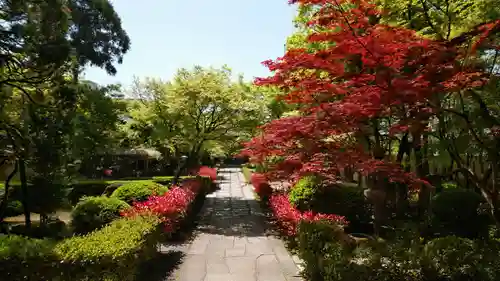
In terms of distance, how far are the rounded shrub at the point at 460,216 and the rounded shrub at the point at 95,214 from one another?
8.84 metres

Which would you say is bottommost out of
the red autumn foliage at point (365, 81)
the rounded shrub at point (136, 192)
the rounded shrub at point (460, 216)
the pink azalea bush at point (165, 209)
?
the rounded shrub at point (460, 216)

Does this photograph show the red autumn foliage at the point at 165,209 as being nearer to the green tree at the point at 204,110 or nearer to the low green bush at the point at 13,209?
the green tree at the point at 204,110

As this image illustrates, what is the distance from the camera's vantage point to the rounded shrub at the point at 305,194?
426 inches

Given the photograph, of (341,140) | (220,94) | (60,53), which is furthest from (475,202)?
(60,53)

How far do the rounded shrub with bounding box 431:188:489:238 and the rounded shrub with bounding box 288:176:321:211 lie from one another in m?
3.50

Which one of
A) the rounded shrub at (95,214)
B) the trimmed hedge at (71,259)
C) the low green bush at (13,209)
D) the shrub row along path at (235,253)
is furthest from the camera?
the low green bush at (13,209)

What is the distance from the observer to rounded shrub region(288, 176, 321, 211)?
1083 cm

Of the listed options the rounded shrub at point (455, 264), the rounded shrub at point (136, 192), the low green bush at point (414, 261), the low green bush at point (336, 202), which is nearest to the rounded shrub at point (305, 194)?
the low green bush at point (336, 202)

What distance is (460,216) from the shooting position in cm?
1088

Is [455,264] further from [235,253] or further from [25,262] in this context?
[25,262]

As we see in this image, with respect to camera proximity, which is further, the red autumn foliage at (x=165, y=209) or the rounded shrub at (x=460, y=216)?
the rounded shrub at (x=460, y=216)

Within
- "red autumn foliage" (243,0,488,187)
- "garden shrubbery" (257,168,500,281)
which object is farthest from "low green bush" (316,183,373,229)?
"red autumn foliage" (243,0,488,187)

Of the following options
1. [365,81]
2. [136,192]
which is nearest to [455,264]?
[365,81]

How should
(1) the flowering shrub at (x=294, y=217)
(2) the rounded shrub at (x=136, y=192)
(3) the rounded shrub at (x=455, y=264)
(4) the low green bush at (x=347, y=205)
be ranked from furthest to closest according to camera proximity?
(4) the low green bush at (x=347, y=205) < (2) the rounded shrub at (x=136, y=192) < (1) the flowering shrub at (x=294, y=217) < (3) the rounded shrub at (x=455, y=264)
